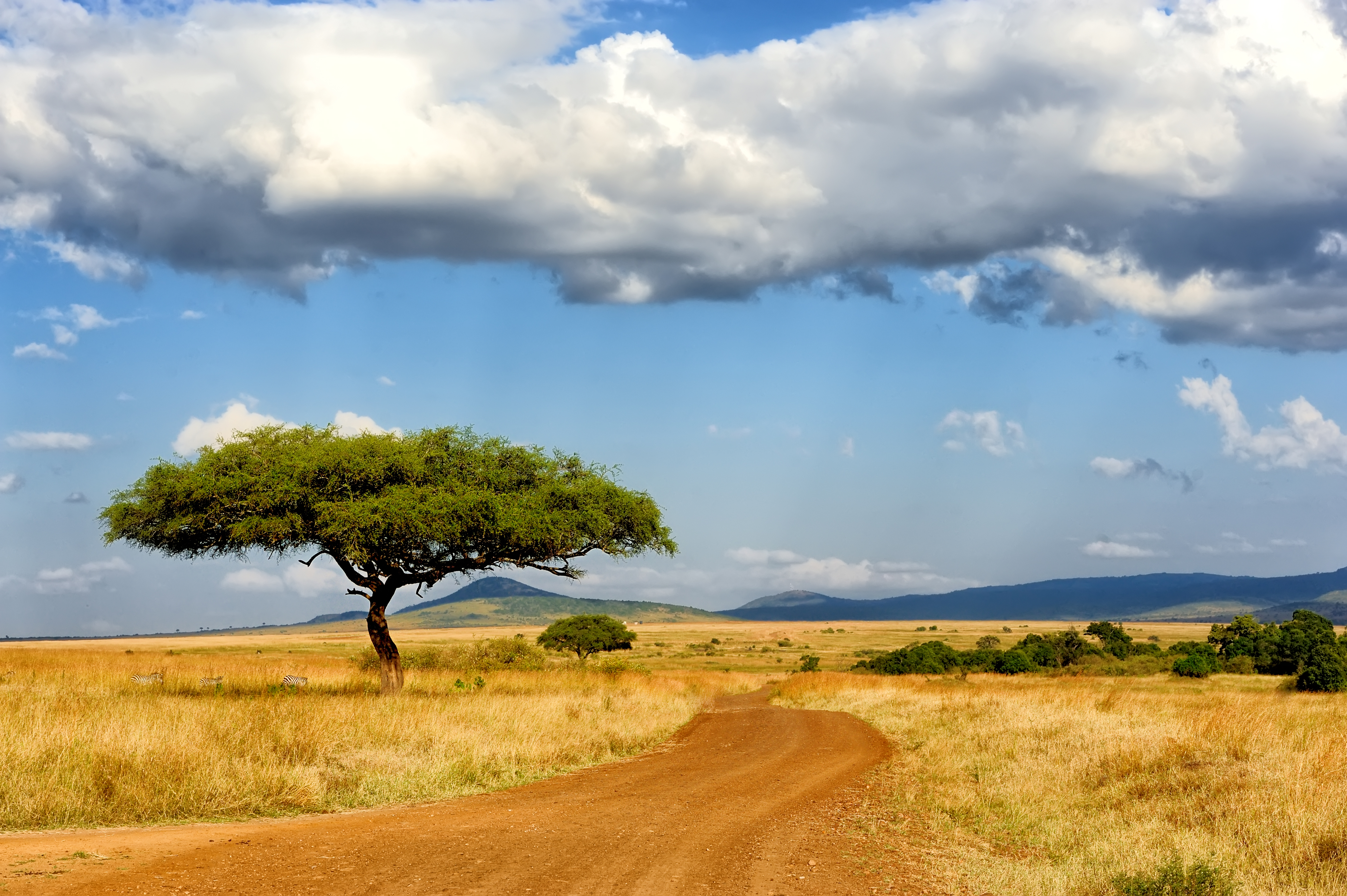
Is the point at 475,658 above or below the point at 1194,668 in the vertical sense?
above

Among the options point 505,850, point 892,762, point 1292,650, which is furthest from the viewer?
point 1292,650

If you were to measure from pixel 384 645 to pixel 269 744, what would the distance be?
15491mm

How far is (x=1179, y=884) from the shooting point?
10336 millimetres

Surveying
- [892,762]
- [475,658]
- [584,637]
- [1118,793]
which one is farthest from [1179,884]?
[584,637]

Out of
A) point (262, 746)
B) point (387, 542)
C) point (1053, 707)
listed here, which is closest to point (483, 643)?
point (387, 542)

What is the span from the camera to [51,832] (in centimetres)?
1162

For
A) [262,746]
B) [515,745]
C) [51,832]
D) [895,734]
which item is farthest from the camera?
[895,734]

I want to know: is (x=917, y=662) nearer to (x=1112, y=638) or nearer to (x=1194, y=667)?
(x=1194, y=667)

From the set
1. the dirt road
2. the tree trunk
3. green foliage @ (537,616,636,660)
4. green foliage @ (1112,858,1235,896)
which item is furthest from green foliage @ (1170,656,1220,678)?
green foliage @ (1112,858,1235,896)

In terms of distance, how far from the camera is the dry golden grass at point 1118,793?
Answer: 11.6 m

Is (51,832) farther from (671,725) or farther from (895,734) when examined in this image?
(895,734)

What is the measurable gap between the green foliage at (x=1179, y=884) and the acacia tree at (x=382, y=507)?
21.7 meters

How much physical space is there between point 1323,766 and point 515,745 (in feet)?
45.6

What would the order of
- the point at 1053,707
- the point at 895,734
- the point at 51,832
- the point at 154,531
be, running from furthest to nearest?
the point at 154,531
the point at 1053,707
the point at 895,734
the point at 51,832
